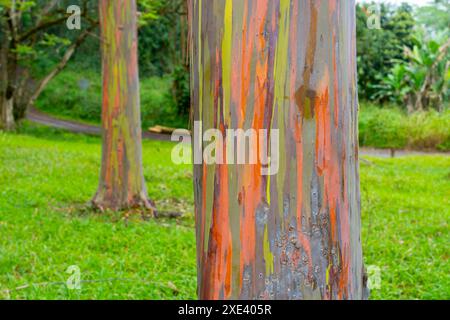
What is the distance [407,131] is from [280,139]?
16482mm

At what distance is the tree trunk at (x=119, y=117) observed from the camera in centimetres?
693

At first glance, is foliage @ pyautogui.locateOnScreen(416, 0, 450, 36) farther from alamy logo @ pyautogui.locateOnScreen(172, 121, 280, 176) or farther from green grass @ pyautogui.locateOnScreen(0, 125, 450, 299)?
alamy logo @ pyautogui.locateOnScreen(172, 121, 280, 176)

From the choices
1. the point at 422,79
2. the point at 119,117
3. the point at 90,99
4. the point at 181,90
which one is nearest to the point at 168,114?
the point at 181,90

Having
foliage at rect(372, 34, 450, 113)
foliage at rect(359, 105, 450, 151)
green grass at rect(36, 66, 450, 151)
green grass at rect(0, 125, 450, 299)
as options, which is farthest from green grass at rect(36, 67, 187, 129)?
green grass at rect(0, 125, 450, 299)

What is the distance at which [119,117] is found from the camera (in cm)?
696

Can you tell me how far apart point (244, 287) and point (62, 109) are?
79.0 feet

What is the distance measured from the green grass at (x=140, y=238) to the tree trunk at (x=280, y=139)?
265 centimetres

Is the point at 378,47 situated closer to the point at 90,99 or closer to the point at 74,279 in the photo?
the point at 90,99

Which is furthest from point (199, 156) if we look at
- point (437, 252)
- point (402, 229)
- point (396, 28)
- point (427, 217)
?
point (396, 28)

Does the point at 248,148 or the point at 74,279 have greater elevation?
the point at 248,148

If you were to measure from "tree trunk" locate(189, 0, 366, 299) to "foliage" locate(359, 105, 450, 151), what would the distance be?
51.9 ft

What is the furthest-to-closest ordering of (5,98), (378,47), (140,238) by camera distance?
(378,47) → (5,98) → (140,238)

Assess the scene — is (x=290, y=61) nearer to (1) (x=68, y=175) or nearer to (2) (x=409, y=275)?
(2) (x=409, y=275)

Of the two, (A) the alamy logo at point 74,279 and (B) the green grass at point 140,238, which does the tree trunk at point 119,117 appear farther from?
(A) the alamy logo at point 74,279
